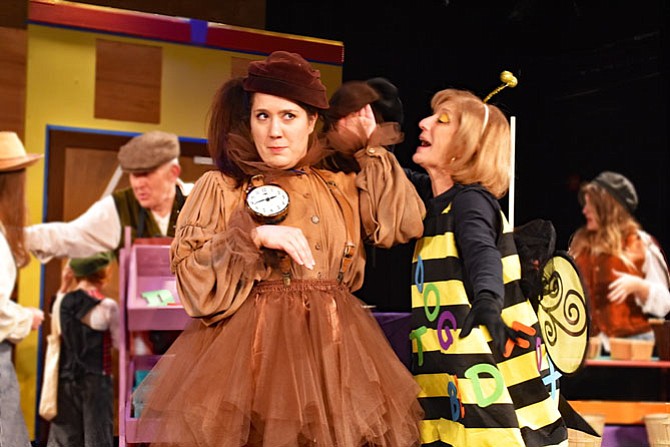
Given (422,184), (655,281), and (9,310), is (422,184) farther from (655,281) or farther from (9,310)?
(655,281)

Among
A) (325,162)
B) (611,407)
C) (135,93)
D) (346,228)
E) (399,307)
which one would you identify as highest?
(135,93)

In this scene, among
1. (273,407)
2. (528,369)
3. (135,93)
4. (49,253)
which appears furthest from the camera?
(49,253)

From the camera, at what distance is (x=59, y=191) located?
11.9ft

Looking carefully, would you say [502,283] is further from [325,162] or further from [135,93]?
[135,93]

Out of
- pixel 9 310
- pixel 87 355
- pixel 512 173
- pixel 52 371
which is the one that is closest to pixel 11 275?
pixel 9 310

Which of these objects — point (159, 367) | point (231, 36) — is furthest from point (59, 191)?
point (159, 367)

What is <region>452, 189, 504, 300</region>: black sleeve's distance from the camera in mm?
2436

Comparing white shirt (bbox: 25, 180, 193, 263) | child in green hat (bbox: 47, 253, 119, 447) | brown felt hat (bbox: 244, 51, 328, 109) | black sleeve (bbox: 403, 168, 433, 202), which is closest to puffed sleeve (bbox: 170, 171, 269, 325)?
brown felt hat (bbox: 244, 51, 328, 109)

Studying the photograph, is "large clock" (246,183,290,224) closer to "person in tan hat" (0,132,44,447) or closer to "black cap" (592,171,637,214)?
"person in tan hat" (0,132,44,447)

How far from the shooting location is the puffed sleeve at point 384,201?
2.51 metres

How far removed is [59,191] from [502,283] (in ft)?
6.62

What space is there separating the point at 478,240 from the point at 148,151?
175 centimetres

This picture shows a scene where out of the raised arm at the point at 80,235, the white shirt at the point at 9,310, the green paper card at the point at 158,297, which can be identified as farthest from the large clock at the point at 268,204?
the raised arm at the point at 80,235

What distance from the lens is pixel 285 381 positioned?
2.21m
